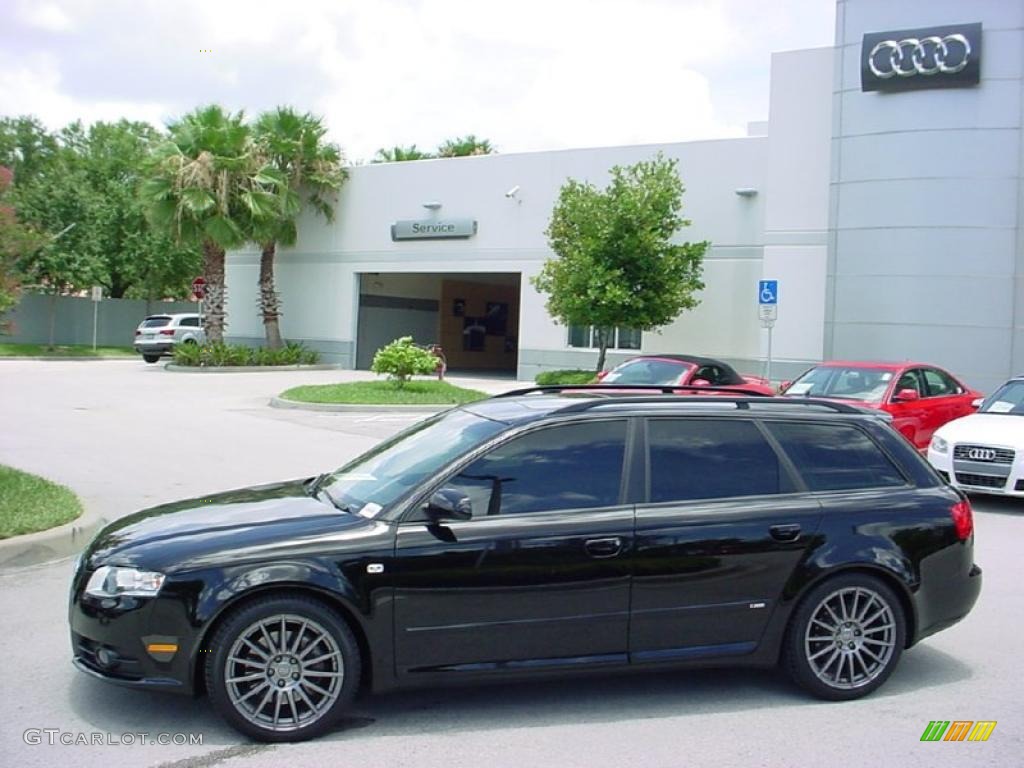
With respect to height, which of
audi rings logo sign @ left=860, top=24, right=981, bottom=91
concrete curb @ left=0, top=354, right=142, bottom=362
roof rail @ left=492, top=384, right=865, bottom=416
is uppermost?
audi rings logo sign @ left=860, top=24, right=981, bottom=91

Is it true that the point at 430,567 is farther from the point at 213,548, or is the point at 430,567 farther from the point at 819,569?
the point at 819,569

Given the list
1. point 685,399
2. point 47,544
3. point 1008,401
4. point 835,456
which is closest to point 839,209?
point 1008,401

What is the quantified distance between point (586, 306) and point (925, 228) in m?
8.06

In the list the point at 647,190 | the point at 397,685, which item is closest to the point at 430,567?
the point at 397,685

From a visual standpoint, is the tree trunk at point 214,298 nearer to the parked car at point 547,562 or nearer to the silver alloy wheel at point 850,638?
the parked car at point 547,562

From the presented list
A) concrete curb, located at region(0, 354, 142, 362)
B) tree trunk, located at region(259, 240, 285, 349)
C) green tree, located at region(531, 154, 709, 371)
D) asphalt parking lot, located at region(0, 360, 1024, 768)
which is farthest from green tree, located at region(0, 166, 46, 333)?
concrete curb, located at region(0, 354, 142, 362)

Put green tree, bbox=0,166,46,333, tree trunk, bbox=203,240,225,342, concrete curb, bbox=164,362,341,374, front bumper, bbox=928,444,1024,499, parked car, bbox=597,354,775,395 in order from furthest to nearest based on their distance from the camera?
tree trunk, bbox=203,240,225,342
concrete curb, bbox=164,362,341,374
parked car, bbox=597,354,775,395
front bumper, bbox=928,444,1024,499
green tree, bbox=0,166,46,333

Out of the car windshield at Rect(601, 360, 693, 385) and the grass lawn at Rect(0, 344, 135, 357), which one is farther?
the grass lawn at Rect(0, 344, 135, 357)

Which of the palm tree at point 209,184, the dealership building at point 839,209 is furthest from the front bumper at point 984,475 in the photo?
the palm tree at point 209,184

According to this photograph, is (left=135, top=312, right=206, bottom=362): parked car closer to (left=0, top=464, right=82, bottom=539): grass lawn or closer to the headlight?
(left=0, top=464, right=82, bottom=539): grass lawn

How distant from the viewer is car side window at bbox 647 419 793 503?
5.41 metres

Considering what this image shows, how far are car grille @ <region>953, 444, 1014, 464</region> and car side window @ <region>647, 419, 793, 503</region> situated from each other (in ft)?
23.9

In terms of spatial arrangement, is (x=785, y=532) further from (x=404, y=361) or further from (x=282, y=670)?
(x=404, y=361)

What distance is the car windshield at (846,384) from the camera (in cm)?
1438
